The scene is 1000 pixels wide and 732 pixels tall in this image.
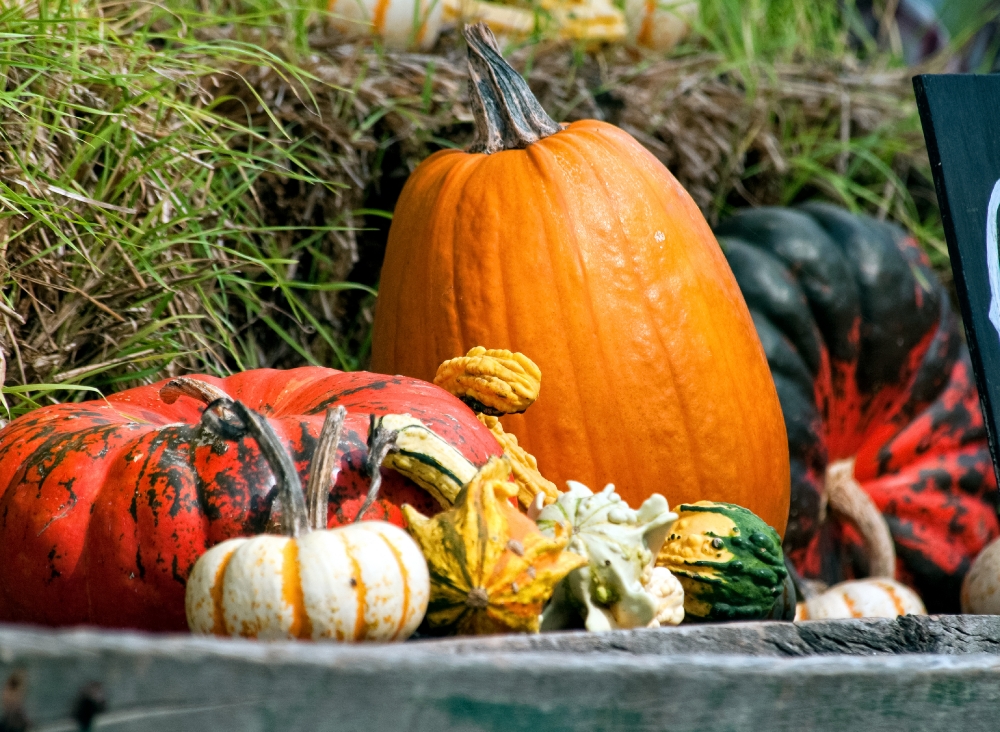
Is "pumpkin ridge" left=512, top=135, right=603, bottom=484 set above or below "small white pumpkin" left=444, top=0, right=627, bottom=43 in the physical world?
below

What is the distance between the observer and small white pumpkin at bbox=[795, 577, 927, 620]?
207 centimetres

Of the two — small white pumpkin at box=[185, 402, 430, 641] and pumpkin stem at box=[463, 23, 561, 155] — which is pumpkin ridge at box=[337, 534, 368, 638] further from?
pumpkin stem at box=[463, 23, 561, 155]

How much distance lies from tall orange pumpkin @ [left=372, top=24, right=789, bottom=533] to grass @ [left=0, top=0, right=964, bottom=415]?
291 millimetres

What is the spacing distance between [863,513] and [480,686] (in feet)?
6.05

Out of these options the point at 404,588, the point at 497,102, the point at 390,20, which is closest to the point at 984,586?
the point at 497,102

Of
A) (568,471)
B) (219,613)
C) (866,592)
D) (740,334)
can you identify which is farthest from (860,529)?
(219,613)

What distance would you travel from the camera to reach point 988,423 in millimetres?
1574

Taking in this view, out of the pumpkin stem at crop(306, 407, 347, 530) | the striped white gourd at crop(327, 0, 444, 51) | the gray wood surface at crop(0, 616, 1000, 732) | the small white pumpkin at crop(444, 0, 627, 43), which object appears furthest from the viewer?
the small white pumpkin at crop(444, 0, 627, 43)

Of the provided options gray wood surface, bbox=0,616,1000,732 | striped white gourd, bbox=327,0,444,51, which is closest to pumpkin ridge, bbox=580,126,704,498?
gray wood surface, bbox=0,616,1000,732

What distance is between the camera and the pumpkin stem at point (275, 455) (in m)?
1.10

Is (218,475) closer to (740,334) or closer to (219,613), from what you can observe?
(219,613)

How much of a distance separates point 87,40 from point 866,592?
1.85 metres

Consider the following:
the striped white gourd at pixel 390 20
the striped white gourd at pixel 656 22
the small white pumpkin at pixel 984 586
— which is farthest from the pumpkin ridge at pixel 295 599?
the striped white gourd at pixel 656 22

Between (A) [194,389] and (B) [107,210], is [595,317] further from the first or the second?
(B) [107,210]
